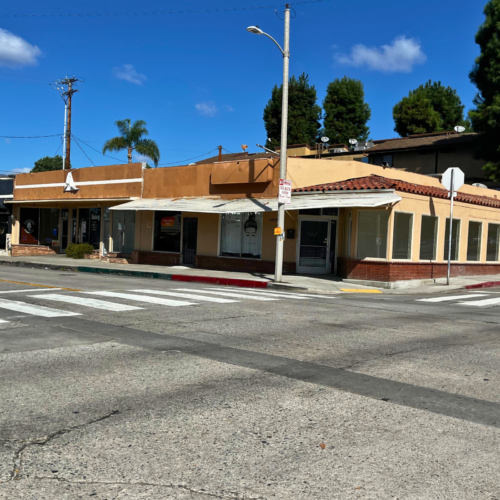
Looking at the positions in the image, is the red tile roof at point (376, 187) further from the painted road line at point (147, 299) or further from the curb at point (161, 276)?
the painted road line at point (147, 299)

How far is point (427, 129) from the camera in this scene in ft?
190

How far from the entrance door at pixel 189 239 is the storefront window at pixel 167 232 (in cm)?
32

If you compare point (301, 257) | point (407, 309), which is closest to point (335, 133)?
point (301, 257)

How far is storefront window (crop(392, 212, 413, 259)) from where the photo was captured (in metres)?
18.0

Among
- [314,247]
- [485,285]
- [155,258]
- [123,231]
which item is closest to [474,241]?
[485,285]

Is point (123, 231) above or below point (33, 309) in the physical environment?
above

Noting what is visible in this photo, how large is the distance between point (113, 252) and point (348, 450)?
24891 millimetres

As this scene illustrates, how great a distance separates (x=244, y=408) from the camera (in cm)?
482

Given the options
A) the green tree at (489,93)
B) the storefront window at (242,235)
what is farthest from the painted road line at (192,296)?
the green tree at (489,93)

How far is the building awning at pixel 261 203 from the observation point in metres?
17.2

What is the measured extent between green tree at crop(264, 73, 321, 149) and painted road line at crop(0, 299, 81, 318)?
54143 millimetres

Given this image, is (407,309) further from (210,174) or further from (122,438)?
(210,174)

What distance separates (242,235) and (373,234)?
5999mm

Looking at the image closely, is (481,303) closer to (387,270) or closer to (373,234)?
(387,270)
